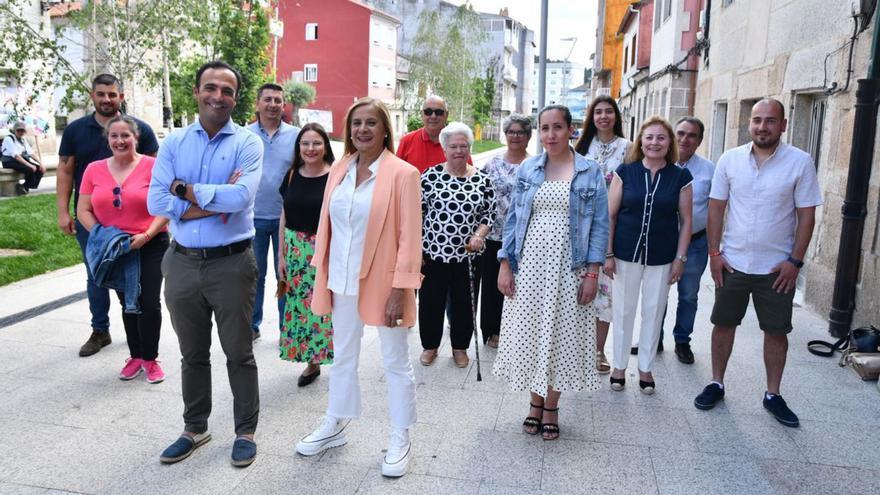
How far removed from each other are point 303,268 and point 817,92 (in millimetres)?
5692

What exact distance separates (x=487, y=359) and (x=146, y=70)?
11491 millimetres

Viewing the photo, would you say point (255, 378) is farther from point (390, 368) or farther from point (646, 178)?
point (646, 178)

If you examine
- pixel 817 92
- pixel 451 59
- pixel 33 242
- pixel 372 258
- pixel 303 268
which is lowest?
pixel 33 242

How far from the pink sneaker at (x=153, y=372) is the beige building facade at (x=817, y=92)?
560 cm

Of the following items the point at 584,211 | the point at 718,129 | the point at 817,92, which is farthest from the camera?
the point at 718,129

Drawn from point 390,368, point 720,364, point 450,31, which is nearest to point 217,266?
point 390,368

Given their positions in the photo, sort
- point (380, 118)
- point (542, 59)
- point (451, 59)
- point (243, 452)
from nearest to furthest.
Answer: point (380, 118)
point (243, 452)
point (542, 59)
point (451, 59)

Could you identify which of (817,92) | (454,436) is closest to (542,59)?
(817,92)

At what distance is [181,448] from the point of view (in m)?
3.71

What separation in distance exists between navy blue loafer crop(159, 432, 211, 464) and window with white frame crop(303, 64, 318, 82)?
49.1 metres

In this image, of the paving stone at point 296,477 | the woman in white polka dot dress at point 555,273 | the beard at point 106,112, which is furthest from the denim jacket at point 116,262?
the woman in white polka dot dress at point 555,273

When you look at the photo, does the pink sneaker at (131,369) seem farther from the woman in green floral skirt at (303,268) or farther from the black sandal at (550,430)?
the black sandal at (550,430)

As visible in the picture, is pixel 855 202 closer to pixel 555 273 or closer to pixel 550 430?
pixel 555 273

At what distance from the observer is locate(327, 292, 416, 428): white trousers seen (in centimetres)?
365
